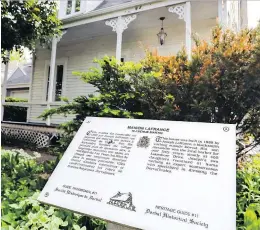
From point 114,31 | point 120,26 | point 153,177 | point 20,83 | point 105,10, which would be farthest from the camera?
point 20,83

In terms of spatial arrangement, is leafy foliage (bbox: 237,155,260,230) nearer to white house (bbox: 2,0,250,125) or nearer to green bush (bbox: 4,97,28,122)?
white house (bbox: 2,0,250,125)

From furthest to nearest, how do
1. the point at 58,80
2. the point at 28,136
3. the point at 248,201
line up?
the point at 58,80 → the point at 28,136 → the point at 248,201

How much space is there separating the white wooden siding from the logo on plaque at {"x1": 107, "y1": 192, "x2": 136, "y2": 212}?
8.57 m

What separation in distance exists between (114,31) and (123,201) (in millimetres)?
11068

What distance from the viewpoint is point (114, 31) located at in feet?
38.7

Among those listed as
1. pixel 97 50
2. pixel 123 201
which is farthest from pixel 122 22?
pixel 123 201

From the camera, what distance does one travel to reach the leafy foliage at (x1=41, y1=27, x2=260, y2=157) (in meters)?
4.06

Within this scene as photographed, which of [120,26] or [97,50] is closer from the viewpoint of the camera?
[120,26]

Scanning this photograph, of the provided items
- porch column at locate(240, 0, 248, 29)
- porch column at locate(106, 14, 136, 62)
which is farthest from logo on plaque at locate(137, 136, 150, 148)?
porch column at locate(240, 0, 248, 29)

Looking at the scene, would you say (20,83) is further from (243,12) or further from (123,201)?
(123,201)

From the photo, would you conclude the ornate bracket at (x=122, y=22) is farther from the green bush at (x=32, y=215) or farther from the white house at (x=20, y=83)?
the white house at (x=20, y=83)

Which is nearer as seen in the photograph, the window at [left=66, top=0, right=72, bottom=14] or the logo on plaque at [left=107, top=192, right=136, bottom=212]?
the logo on plaque at [left=107, top=192, right=136, bottom=212]

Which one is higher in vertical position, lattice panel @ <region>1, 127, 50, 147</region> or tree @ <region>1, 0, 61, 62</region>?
tree @ <region>1, 0, 61, 62</region>

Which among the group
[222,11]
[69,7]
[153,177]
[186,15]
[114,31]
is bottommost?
[153,177]
